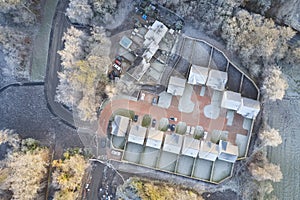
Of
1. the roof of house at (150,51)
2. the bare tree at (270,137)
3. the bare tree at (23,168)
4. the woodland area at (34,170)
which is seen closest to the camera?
the bare tree at (23,168)

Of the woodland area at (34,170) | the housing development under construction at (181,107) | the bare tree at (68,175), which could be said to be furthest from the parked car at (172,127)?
the bare tree at (68,175)

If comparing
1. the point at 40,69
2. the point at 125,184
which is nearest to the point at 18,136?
the point at 40,69

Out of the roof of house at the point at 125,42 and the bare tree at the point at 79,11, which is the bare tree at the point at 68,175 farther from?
the bare tree at the point at 79,11

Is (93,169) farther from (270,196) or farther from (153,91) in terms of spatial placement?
(270,196)

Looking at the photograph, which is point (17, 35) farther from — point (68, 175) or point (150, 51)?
point (68, 175)

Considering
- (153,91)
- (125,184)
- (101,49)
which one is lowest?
(125,184)

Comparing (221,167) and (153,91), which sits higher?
(153,91)
